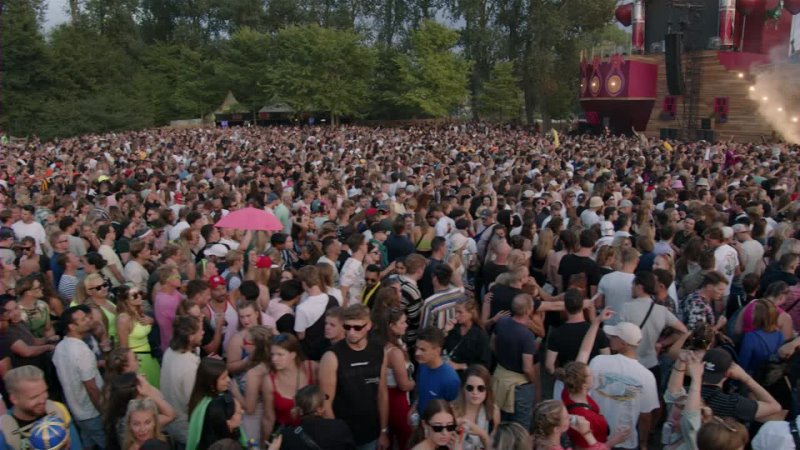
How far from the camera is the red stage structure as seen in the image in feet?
103

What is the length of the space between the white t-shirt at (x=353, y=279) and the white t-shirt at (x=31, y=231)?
444 centimetres

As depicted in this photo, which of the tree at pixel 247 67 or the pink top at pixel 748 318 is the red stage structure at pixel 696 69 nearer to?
the tree at pixel 247 67

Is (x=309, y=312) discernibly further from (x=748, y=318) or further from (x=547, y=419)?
(x=748, y=318)

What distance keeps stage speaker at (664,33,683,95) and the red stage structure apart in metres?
0.10

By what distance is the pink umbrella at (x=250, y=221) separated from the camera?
7494mm

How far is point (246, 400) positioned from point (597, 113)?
3623cm

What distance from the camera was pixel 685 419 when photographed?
150 inches

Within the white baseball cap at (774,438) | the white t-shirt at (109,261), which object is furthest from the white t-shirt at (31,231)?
the white baseball cap at (774,438)

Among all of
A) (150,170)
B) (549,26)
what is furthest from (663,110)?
(150,170)

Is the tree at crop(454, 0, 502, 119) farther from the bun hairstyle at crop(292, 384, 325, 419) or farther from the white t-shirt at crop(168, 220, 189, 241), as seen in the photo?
the bun hairstyle at crop(292, 384, 325, 419)

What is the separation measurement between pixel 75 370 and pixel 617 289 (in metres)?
4.33

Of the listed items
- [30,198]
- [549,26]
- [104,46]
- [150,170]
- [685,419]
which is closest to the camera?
[685,419]

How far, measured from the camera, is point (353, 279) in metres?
6.53

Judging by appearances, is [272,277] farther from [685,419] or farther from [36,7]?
[36,7]
